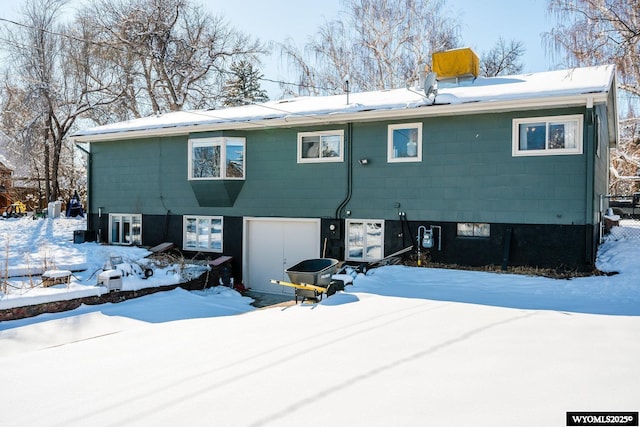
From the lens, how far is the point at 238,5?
690 inches

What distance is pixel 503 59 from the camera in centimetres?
2806

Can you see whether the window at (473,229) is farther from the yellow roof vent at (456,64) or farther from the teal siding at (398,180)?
the yellow roof vent at (456,64)

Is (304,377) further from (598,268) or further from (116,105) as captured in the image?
(116,105)

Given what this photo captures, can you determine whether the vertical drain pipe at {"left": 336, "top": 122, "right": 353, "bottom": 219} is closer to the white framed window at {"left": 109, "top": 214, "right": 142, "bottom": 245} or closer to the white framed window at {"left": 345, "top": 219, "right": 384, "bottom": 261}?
the white framed window at {"left": 345, "top": 219, "right": 384, "bottom": 261}

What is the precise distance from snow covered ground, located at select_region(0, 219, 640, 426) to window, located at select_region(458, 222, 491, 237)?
231 cm

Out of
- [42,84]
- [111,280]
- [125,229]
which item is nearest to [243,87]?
[42,84]

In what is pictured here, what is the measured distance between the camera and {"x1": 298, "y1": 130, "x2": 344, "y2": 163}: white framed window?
504 inches

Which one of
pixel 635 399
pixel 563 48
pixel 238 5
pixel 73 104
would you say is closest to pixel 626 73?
pixel 563 48

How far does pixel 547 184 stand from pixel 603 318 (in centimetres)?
447

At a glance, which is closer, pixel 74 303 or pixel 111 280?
pixel 74 303

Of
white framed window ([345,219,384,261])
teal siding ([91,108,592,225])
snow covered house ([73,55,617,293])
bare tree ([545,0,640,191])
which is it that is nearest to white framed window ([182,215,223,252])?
snow covered house ([73,55,617,293])

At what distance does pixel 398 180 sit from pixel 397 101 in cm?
205

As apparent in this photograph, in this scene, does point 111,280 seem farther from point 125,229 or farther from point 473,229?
point 473,229

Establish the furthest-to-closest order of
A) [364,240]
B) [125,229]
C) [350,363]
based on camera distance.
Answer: [125,229] < [364,240] < [350,363]
